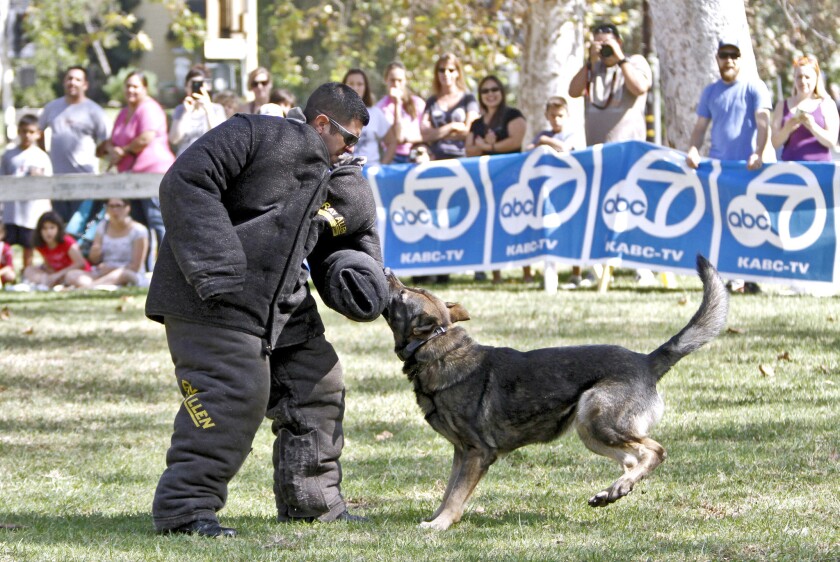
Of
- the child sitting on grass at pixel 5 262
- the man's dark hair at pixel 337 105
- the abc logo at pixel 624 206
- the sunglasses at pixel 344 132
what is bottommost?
Result: the child sitting on grass at pixel 5 262

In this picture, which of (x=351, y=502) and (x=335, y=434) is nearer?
(x=335, y=434)

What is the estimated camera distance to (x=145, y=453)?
23.6ft

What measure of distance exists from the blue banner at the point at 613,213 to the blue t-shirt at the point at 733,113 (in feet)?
1.14

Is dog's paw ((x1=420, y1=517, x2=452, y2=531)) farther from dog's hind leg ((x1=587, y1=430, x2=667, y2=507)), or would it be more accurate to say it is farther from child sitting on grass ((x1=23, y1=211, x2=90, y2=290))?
child sitting on grass ((x1=23, y1=211, x2=90, y2=290))

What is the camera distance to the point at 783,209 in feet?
36.7

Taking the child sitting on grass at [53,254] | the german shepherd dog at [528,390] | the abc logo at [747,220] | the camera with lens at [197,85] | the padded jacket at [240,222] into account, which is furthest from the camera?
the child sitting on grass at [53,254]

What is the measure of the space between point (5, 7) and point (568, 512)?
15137 millimetres

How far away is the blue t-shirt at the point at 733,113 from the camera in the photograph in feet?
38.1

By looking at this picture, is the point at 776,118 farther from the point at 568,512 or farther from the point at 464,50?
the point at 464,50

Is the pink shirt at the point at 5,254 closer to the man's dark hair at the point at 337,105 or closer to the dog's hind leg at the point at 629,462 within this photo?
the man's dark hair at the point at 337,105

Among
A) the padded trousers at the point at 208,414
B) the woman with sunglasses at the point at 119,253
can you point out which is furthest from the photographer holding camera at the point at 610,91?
the padded trousers at the point at 208,414

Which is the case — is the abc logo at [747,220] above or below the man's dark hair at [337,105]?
below

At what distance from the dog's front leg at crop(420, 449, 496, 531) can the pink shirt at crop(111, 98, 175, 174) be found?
9.39 m

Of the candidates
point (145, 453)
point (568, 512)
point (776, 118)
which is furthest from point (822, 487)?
point (776, 118)
